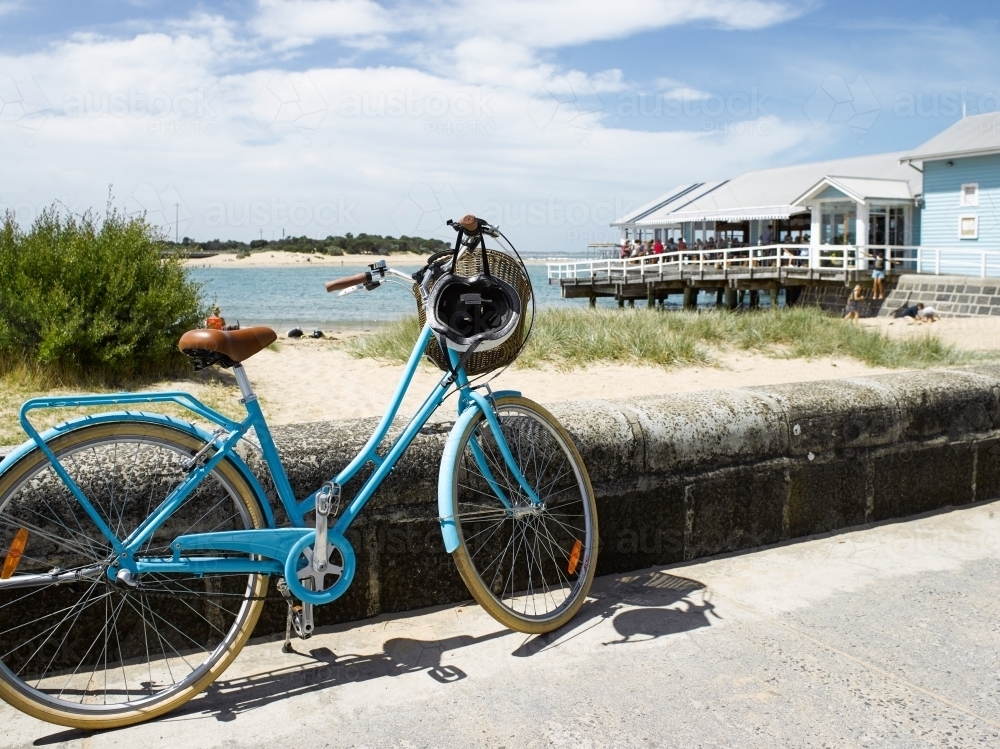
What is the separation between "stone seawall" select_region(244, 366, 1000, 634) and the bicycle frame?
15 centimetres

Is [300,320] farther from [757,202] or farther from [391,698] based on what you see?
[391,698]

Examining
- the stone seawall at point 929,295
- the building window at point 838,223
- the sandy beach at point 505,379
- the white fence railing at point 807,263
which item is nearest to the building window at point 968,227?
the white fence railing at point 807,263

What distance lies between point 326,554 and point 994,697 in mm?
2010

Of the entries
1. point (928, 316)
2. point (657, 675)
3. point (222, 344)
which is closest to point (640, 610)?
point (657, 675)

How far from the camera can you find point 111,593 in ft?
9.29

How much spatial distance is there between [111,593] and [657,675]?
166 cm

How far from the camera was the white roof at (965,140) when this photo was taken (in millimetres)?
31078

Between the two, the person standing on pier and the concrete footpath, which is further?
the person standing on pier

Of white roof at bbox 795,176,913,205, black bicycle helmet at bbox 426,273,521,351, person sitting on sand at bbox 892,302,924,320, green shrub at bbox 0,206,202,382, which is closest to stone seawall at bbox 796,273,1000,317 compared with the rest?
person sitting on sand at bbox 892,302,924,320

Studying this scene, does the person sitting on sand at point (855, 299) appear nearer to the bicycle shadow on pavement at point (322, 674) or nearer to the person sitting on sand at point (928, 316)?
the person sitting on sand at point (928, 316)

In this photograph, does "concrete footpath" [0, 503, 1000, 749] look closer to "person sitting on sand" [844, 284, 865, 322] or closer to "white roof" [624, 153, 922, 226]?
"person sitting on sand" [844, 284, 865, 322]

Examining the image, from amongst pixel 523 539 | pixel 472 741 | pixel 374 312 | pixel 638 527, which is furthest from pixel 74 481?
pixel 374 312

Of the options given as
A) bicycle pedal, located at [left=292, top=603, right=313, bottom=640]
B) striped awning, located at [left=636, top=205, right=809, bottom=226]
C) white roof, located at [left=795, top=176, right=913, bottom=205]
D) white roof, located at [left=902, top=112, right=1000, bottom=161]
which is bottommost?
bicycle pedal, located at [left=292, top=603, right=313, bottom=640]

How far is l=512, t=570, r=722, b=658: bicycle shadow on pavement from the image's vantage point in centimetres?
328
